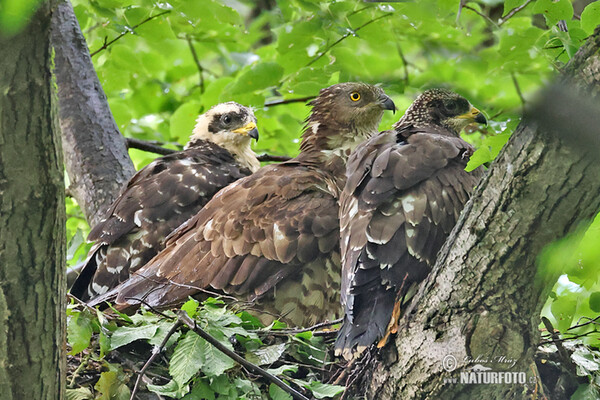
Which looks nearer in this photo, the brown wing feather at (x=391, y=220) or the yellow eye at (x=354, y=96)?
the brown wing feather at (x=391, y=220)

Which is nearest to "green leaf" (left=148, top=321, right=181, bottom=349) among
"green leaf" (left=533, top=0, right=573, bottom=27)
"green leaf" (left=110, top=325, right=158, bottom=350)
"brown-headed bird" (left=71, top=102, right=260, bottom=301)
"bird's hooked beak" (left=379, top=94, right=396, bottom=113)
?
"green leaf" (left=110, top=325, right=158, bottom=350)

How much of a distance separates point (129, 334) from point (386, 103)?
2.73 m

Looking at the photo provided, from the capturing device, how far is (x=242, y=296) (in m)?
4.65

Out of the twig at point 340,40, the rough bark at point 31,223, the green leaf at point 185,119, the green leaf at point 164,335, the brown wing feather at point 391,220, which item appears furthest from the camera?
the green leaf at point 185,119

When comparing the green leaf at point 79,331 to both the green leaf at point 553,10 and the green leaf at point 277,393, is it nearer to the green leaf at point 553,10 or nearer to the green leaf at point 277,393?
the green leaf at point 277,393

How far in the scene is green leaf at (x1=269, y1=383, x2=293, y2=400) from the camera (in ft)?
11.8

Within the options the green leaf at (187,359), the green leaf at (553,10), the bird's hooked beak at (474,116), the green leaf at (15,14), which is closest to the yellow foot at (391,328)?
the green leaf at (187,359)

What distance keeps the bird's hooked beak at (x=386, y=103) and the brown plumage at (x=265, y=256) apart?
94cm

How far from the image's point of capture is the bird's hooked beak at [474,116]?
17.3 feet

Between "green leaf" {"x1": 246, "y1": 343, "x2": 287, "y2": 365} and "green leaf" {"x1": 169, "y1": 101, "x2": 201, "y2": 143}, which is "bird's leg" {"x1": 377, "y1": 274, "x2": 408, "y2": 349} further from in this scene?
"green leaf" {"x1": 169, "y1": 101, "x2": 201, "y2": 143}

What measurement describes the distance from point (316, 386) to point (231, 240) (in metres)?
1.37

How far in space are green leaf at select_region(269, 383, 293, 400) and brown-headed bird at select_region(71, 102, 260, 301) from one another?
2035 mm

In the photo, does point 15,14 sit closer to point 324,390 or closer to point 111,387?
point 111,387

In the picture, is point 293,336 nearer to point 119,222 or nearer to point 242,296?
point 242,296
